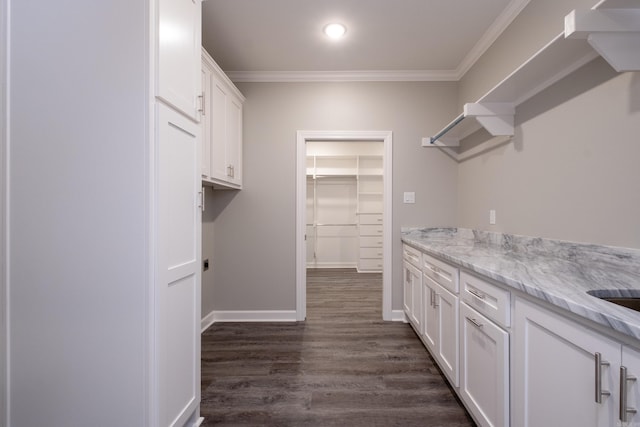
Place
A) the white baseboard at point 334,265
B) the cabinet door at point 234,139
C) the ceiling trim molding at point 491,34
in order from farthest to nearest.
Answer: the white baseboard at point 334,265
the cabinet door at point 234,139
the ceiling trim molding at point 491,34

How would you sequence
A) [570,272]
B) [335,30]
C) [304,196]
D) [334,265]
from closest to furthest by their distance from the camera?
[570,272] < [335,30] < [304,196] < [334,265]

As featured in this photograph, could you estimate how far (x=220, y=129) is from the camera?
2.43 m

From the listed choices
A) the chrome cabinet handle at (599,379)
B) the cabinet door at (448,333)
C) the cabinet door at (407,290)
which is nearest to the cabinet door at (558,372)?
the chrome cabinet handle at (599,379)

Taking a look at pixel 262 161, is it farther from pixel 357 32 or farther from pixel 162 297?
pixel 162 297

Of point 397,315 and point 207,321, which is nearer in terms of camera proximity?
point 207,321

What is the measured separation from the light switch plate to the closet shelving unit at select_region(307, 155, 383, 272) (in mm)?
2509

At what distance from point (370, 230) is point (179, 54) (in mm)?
4604

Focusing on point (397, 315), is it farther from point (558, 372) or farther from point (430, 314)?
point (558, 372)

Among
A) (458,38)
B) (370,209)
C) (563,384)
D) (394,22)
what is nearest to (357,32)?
(394,22)

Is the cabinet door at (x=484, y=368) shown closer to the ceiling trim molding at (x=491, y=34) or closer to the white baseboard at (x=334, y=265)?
the ceiling trim molding at (x=491, y=34)

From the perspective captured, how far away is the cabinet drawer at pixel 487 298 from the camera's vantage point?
1.16 metres

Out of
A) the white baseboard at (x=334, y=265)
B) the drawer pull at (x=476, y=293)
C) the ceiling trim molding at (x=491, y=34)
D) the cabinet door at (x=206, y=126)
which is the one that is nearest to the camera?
the drawer pull at (x=476, y=293)

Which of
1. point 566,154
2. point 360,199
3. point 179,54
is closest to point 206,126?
point 179,54

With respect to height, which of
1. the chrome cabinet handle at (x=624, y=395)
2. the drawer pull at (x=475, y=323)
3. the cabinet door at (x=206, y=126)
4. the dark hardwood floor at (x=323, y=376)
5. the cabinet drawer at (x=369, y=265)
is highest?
the cabinet door at (x=206, y=126)
